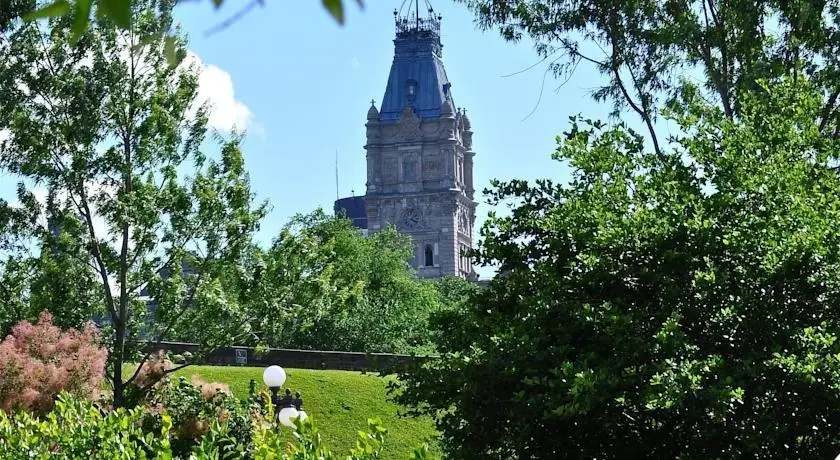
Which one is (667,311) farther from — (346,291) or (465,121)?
(465,121)

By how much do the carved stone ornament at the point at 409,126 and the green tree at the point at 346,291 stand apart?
64898mm

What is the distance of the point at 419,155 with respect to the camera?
137m

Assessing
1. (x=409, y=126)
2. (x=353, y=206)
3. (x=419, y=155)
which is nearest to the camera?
(x=409, y=126)

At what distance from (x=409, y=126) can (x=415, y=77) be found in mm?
5293

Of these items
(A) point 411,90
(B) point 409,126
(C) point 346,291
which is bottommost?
(C) point 346,291

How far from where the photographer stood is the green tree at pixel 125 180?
19.6 m

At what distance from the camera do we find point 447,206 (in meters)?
137

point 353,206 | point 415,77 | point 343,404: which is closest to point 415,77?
point 415,77

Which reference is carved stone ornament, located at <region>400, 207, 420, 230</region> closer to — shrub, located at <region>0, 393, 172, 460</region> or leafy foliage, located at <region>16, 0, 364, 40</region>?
shrub, located at <region>0, 393, 172, 460</region>

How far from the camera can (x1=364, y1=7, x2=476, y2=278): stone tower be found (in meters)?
135

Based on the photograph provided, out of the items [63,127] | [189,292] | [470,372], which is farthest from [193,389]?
[470,372]

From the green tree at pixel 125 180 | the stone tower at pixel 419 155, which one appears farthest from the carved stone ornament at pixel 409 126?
the green tree at pixel 125 180

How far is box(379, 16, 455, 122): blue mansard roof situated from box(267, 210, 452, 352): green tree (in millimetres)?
65909

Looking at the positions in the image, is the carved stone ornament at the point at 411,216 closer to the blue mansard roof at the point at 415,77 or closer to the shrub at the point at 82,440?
the blue mansard roof at the point at 415,77
